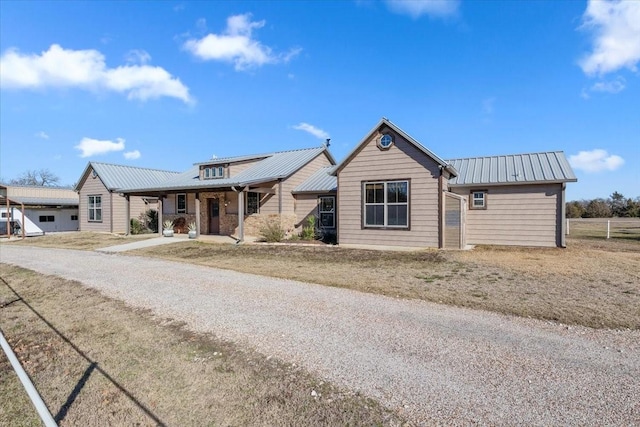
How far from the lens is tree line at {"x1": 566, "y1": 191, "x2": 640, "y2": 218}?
39.9 metres

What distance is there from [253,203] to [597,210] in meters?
41.4

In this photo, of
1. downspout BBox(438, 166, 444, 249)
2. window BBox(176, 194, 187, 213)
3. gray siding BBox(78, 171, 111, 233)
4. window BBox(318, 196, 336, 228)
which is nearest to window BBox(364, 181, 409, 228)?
downspout BBox(438, 166, 444, 249)

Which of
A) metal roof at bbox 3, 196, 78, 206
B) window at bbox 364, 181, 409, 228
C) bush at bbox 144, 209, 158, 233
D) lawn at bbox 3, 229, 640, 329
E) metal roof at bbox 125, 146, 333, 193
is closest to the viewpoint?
lawn at bbox 3, 229, 640, 329

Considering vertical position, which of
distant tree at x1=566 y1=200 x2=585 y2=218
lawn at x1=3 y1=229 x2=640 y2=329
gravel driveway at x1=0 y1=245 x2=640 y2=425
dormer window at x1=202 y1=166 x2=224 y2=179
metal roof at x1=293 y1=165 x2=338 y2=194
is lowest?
gravel driveway at x1=0 y1=245 x2=640 y2=425

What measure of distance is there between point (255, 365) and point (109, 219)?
2600 cm

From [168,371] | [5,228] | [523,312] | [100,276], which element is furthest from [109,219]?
[523,312]

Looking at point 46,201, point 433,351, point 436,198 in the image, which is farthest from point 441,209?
point 46,201

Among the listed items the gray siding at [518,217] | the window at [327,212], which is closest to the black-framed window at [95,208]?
the window at [327,212]

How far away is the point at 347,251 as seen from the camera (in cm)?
1398

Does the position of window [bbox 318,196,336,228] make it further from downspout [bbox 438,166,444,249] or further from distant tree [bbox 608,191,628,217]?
distant tree [bbox 608,191,628,217]

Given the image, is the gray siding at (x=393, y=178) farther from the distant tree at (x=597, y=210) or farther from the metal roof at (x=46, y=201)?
the distant tree at (x=597, y=210)

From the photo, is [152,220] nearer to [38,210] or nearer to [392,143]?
[38,210]

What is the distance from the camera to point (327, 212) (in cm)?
1955

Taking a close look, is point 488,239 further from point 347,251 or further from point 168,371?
point 168,371
